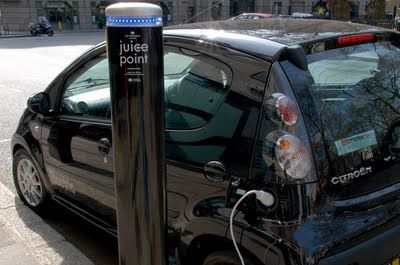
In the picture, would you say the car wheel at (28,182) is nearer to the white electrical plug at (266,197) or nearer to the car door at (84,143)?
the car door at (84,143)

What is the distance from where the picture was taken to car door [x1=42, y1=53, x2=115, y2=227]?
3084mm

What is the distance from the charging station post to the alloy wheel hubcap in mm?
2184

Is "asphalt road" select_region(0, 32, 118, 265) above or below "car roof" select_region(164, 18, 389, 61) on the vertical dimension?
below

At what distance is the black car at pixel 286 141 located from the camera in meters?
2.05

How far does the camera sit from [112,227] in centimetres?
312

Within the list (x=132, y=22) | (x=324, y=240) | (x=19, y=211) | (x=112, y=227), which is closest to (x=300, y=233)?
(x=324, y=240)

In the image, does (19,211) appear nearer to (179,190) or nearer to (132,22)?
(179,190)

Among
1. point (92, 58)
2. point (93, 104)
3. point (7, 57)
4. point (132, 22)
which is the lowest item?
point (7, 57)

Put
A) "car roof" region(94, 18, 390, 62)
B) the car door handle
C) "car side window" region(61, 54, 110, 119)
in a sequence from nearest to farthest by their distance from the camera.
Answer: "car roof" region(94, 18, 390, 62) < the car door handle < "car side window" region(61, 54, 110, 119)

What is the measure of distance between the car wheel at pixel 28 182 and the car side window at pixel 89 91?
789 mm

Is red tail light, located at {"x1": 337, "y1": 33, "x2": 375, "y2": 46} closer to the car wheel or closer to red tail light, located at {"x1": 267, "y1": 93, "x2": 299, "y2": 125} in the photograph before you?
red tail light, located at {"x1": 267, "y1": 93, "x2": 299, "y2": 125}

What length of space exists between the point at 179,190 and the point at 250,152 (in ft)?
1.66

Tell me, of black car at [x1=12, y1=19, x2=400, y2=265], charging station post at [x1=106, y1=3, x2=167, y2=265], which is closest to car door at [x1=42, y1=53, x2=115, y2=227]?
black car at [x1=12, y1=19, x2=400, y2=265]

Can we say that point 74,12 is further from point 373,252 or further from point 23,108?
point 373,252
